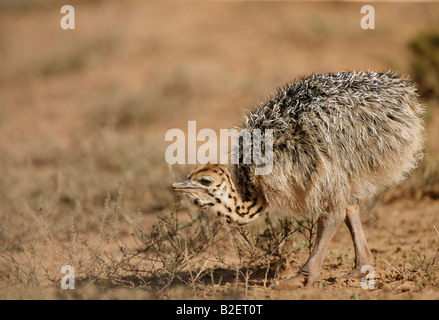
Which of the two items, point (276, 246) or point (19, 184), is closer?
point (276, 246)

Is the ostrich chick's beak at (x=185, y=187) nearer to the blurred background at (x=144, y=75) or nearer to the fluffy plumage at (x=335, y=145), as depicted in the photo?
the fluffy plumage at (x=335, y=145)

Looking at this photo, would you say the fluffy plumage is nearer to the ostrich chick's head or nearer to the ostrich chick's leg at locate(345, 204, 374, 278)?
the ostrich chick's head

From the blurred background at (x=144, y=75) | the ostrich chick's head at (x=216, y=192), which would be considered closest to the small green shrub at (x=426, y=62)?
the blurred background at (x=144, y=75)

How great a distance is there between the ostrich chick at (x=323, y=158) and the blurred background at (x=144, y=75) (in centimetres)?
215

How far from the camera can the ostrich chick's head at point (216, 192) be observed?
4.05 meters

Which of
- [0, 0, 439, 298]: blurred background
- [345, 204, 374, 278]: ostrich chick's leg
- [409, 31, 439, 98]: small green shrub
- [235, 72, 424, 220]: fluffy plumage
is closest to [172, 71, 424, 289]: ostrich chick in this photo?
[235, 72, 424, 220]: fluffy plumage

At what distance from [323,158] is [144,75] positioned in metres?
7.62

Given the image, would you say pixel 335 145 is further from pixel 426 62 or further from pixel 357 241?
pixel 426 62

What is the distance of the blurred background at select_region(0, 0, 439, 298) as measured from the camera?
6.76m

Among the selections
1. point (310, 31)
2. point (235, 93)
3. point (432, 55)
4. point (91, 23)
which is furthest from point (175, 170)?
point (91, 23)

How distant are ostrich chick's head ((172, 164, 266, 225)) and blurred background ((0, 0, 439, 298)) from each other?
207 centimetres
